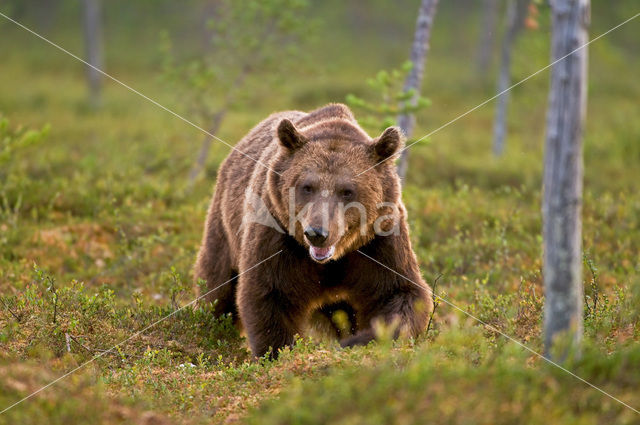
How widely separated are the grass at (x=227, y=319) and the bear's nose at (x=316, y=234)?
Result: 0.74m

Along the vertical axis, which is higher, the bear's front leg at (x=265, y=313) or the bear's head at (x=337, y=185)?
the bear's head at (x=337, y=185)

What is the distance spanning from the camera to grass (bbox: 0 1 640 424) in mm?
3285

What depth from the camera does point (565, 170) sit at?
136 inches

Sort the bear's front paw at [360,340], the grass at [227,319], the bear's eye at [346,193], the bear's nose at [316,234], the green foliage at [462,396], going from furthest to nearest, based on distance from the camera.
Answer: the bear's eye at [346,193] → the bear's nose at [316,234] → the bear's front paw at [360,340] → the grass at [227,319] → the green foliage at [462,396]

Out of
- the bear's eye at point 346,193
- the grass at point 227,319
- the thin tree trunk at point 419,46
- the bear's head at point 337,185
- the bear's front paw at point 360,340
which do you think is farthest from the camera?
the thin tree trunk at point 419,46

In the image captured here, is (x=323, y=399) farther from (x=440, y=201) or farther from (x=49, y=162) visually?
(x=49, y=162)

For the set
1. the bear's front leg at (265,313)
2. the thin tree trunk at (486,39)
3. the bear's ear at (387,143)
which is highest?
the thin tree trunk at (486,39)

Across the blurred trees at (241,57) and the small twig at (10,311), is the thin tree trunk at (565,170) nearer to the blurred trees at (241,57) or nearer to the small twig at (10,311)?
the small twig at (10,311)

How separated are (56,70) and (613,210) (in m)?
25.9

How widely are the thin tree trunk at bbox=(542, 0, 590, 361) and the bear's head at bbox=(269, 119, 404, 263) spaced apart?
1.85 m

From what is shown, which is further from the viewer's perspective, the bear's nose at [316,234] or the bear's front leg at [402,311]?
the bear's front leg at [402,311]

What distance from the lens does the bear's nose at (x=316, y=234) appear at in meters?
4.90

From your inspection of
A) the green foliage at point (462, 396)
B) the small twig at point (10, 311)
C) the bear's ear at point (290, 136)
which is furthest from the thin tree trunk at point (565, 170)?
the small twig at point (10, 311)

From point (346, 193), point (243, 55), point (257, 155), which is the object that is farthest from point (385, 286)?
point (243, 55)
